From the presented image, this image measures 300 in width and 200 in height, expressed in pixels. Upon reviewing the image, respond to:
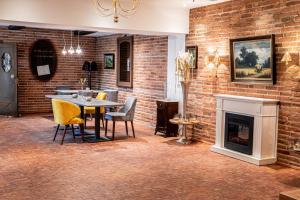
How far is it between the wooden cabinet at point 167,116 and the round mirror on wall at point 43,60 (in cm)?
474

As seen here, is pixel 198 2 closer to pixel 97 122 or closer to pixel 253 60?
pixel 253 60

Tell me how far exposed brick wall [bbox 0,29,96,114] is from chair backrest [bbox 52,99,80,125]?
459cm

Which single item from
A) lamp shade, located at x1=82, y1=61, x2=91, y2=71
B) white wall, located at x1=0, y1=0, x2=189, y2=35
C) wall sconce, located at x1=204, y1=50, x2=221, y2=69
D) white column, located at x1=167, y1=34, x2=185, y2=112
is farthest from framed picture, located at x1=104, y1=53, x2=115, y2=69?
wall sconce, located at x1=204, y1=50, x2=221, y2=69

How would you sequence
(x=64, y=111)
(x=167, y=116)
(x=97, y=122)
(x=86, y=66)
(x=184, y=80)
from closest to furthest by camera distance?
(x=64, y=111) < (x=184, y=80) < (x=97, y=122) < (x=167, y=116) < (x=86, y=66)

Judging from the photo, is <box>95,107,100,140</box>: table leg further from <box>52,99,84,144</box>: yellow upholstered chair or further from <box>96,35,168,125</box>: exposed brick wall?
<box>96,35,168,125</box>: exposed brick wall

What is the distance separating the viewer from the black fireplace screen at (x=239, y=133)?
5961 millimetres

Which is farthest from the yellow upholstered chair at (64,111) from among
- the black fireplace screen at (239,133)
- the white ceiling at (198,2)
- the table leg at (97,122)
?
the white ceiling at (198,2)

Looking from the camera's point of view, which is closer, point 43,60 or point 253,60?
point 253,60

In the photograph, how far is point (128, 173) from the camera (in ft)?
17.1

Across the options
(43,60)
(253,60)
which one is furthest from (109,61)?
(253,60)

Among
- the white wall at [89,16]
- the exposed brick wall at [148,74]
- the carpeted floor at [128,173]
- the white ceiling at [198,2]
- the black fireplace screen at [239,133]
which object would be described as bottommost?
the carpeted floor at [128,173]

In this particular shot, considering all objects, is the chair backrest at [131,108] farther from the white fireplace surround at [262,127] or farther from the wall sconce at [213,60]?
the white fireplace surround at [262,127]

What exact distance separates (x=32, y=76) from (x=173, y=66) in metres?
Result: 4.95

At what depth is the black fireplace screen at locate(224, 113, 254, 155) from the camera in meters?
5.96
